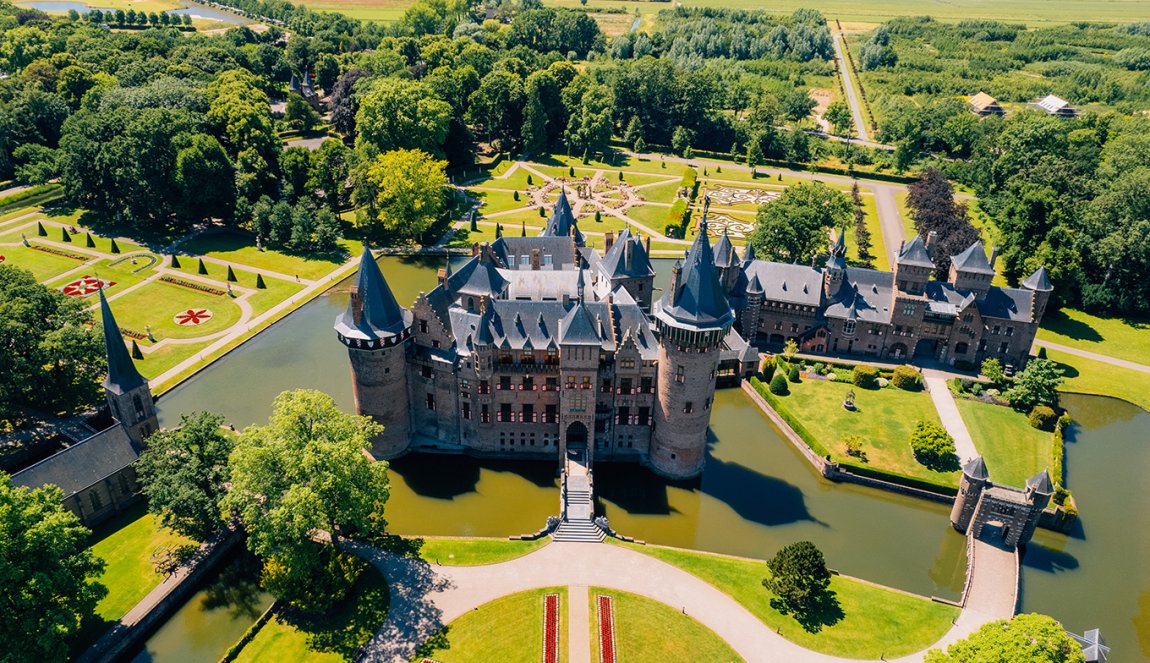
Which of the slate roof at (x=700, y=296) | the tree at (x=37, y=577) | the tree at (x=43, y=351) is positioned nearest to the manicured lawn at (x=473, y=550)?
the slate roof at (x=700, y=296)

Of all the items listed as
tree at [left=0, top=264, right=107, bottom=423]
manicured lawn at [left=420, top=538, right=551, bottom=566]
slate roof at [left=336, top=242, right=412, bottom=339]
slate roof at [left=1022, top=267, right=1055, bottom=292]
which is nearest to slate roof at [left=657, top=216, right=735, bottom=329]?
manicured lawn at [left=420, top=538, right=551, bottom=566]

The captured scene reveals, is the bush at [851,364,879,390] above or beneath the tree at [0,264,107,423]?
beneath

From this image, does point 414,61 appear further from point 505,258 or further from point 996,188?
point 996,188

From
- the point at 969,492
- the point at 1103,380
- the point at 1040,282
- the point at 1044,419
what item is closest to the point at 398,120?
the point at 1040,282

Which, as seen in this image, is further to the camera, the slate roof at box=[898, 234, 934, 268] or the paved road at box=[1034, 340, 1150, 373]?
the paved road at box=[1034, 340, 1150, 373]

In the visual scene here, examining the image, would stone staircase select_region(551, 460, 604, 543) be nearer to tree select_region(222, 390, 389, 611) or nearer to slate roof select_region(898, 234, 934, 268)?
tree select_region(222, 390, 389, 611)

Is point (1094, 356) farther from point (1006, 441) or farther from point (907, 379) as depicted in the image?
point (907, 379)
